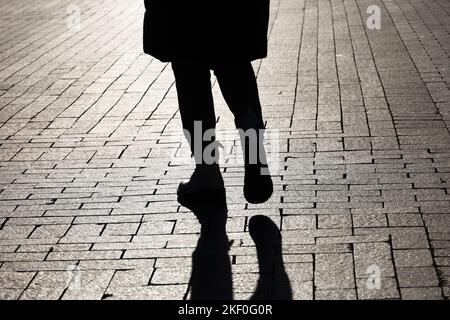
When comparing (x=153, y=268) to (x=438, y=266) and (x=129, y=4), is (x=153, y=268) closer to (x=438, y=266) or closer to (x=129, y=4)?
(x=438, y=266)

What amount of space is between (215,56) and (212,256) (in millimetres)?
1100

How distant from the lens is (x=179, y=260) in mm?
4164

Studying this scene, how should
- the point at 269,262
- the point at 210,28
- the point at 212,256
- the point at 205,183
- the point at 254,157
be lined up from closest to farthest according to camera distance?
the point at 269,262 → the point at 212,256 → the point at 210,28 → the point at 254,157 → the point at 205,183

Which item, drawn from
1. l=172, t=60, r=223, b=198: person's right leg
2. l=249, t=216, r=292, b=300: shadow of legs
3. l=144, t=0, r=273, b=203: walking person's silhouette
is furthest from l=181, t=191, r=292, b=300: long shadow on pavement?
l=144, t=0, r=273, b=203: walking person's silhouette

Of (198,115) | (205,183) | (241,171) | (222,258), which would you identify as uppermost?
(198,115)

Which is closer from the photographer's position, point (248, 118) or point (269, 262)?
point (269, 262)

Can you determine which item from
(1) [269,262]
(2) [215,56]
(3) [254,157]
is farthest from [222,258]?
(2) [215,56]

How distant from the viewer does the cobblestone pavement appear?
400 centimetres

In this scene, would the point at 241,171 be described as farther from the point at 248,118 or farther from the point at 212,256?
the point at 212,256

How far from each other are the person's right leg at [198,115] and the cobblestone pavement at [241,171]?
18 cm

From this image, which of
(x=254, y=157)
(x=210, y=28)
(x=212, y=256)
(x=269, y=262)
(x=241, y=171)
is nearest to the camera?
(x=269, y=262)

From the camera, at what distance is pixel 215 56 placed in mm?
4617

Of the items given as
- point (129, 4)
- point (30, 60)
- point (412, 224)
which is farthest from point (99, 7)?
point (412, 224)

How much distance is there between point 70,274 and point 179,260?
0.52 metres
